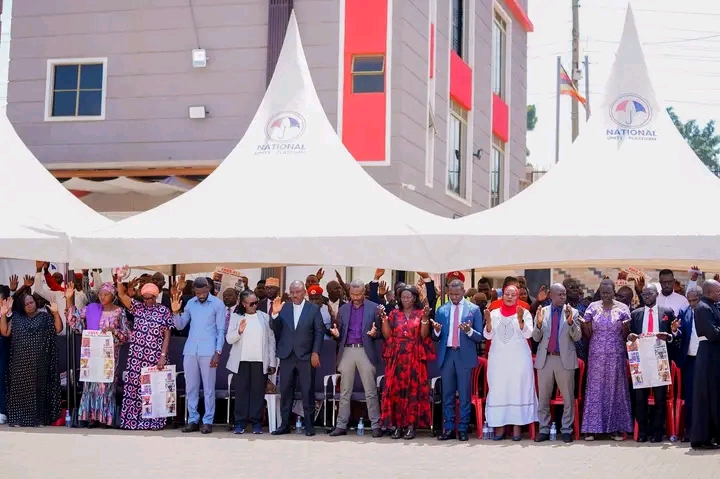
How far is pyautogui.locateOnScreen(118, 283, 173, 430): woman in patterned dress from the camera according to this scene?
45.3 ft

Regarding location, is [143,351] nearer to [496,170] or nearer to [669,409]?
[669,409]

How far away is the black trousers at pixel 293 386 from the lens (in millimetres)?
13438

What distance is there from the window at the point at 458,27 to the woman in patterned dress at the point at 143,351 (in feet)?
48.9

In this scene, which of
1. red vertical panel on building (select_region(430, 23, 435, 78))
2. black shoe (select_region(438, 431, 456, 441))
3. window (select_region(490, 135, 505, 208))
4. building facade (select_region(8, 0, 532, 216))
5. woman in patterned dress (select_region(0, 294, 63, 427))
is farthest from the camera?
window (select_region(490, 135, 505, 208))

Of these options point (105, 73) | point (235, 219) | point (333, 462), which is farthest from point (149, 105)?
point (333, 462)

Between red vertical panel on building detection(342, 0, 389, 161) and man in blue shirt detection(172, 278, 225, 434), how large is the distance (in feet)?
28.6

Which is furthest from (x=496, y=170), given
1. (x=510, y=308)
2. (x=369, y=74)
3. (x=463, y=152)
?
(x=510, y=308)

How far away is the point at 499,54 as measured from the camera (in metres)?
31.9

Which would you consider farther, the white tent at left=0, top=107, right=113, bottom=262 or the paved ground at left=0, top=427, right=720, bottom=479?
the white tent at left=0, top=107, right=113, bottom=262

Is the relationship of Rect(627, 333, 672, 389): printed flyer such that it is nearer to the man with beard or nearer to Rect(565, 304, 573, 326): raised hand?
the man with beard

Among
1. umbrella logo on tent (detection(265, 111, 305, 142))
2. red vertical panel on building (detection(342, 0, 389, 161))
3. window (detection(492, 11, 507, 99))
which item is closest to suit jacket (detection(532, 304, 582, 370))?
umbrella logo on tent (detection(265, 111, 305, 142))

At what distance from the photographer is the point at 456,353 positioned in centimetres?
1316

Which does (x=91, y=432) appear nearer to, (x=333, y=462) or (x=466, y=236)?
(x=333, y=462)

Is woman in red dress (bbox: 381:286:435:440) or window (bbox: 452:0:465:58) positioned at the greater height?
window (bbox: 452:0:465:58)
